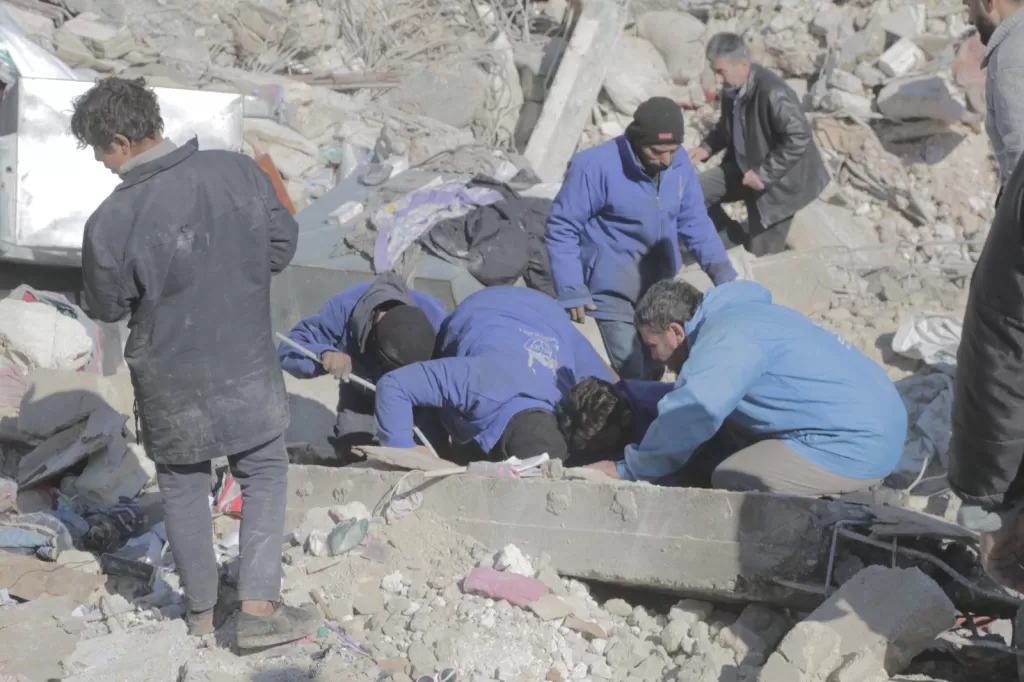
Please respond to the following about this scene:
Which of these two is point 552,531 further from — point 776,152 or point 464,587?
point 776,152

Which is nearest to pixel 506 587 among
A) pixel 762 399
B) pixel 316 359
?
pixel 762 399

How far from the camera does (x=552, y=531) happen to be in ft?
15.1

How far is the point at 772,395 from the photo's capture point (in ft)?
15.3

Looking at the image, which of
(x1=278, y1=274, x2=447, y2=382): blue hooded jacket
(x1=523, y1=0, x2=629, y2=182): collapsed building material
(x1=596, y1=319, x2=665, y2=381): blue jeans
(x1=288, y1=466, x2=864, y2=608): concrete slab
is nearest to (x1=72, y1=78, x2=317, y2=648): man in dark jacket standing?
(x1=288, y1=466, x2=864, y2=608): concrete slab

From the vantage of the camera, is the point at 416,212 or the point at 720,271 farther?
the point at 416,212

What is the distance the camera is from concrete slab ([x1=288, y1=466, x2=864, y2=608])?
13.6ft

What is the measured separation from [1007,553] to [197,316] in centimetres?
256

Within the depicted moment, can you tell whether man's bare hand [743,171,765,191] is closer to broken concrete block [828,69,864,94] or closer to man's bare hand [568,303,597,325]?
man's bare hand [568,303,597,325]

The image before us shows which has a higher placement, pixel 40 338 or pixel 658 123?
pixel 658 123

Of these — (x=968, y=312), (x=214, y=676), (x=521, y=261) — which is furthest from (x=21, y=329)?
(x=968, y=312)

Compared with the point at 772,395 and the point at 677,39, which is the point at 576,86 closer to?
the point at 677,39

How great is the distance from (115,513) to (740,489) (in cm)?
289

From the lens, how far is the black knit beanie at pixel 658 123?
593cm

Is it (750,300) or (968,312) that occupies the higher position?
(968,312)
